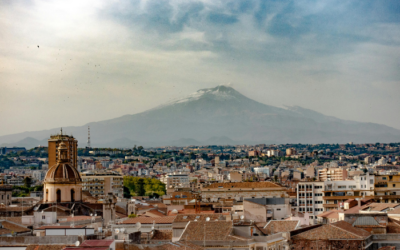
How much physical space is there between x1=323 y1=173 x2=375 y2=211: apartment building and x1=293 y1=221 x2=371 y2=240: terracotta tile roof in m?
28.2

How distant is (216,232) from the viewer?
30.3 metres

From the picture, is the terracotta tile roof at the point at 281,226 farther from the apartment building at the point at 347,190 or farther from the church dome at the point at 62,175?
the apartment building at the point at 347,190

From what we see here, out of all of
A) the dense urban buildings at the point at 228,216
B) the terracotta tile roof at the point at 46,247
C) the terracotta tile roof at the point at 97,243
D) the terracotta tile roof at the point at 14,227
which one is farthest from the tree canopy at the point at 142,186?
the terracotta tile roof at the point at 97,243

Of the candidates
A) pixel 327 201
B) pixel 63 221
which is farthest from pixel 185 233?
pixel 327 201

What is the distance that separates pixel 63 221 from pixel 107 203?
10.4 meters

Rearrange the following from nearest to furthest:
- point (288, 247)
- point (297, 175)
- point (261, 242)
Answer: point (261, 242), point (288, 247), point (297, 175)

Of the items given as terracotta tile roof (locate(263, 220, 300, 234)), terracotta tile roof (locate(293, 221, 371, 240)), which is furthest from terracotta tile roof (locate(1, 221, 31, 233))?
terracotta tile roof (locate(293, 221, 371, 240))

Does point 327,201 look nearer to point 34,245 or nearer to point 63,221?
point 63,221

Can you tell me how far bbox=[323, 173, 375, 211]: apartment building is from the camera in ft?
204

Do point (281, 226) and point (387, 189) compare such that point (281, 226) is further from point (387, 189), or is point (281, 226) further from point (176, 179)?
point (176, 179)

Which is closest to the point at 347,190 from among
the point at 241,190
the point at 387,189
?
the point at 387,189

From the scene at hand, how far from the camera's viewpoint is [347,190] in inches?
2507

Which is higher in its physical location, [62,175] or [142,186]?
[62,175]

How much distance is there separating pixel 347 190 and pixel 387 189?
10.7 feet
